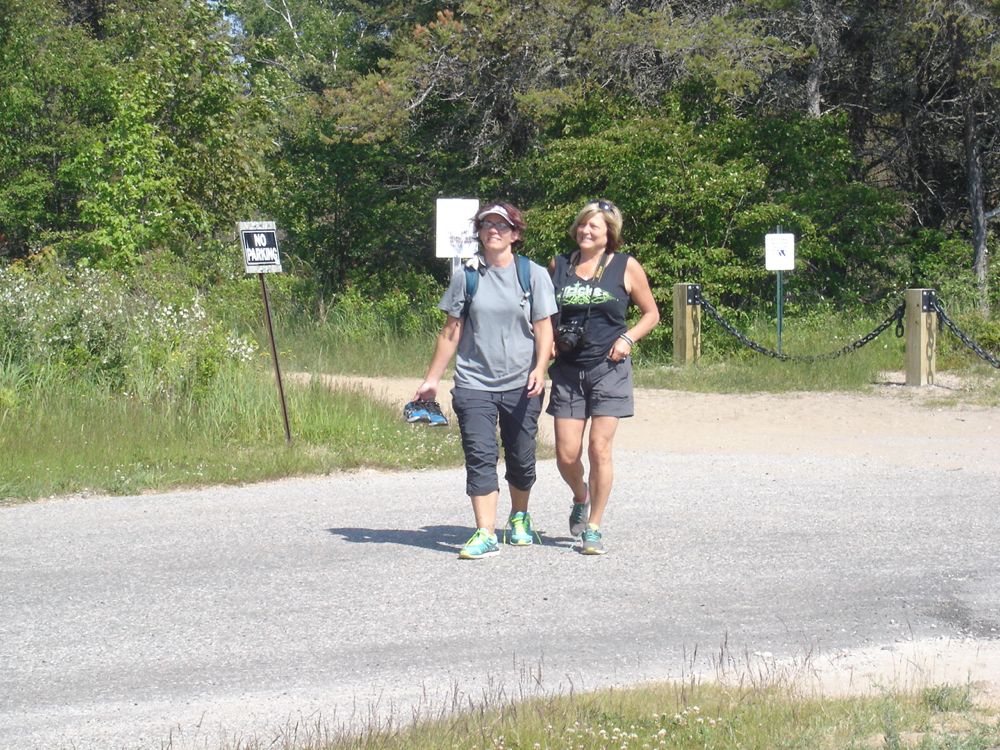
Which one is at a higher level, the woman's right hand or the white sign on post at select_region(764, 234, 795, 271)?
the white sign on post at select_region(764, 234, 795, 271)

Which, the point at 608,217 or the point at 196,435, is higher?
the point at 608,217

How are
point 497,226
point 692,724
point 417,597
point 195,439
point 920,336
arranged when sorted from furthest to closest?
point 920,336 → point 195,439 → point 497,226 → point 417,597 → point 692,724

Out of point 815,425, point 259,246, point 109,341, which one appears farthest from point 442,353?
point 815,425

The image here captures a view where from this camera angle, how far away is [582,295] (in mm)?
7066

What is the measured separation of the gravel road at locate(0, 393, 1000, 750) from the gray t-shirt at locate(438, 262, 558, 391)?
103cm

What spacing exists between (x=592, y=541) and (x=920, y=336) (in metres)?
9.71

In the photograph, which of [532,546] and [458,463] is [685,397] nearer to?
[458,463]

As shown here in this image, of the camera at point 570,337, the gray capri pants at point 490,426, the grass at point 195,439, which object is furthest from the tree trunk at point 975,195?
the gray capri pants at point 490,426

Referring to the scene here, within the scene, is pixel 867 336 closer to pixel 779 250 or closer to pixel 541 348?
pixel 779 250

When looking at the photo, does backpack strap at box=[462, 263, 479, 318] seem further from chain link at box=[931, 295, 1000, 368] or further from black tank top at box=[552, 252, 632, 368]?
chain link at box=[931, 295, 1000, 368]

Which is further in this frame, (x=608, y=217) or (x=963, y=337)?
(x=963, y=337)

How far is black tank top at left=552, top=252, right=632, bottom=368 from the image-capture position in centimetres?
706

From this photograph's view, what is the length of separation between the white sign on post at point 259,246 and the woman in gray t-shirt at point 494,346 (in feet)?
14.0

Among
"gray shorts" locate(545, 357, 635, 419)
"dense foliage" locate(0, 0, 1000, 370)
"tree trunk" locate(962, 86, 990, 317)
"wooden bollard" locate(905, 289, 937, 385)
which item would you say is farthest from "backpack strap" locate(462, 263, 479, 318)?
"tree trunk" locate(962, 86, 990, 317)
